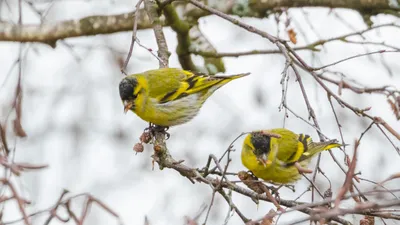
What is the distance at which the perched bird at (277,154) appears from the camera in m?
3.90

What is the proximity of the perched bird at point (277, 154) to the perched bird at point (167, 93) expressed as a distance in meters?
0.74

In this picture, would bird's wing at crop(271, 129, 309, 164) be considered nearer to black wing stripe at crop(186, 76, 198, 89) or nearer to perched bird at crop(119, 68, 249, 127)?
perched bird at crop(119, 68, 249, 127)

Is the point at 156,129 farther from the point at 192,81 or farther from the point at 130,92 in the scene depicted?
the point at 192,81

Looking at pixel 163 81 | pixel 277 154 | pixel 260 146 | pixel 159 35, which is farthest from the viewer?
pixel 163 81

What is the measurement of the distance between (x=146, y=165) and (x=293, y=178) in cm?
399

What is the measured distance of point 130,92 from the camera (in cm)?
437

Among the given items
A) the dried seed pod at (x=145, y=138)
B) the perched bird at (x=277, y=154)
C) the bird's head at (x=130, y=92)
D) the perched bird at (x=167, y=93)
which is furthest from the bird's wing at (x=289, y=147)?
the bird's head at (x=130, y=92)

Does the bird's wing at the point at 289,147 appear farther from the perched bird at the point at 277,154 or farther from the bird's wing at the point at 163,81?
the bird's wing at the point at 163,81

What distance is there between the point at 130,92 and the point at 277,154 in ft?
3.70

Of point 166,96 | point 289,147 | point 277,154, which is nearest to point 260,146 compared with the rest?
point 277,154

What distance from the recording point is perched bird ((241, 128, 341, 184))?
3.90 metres

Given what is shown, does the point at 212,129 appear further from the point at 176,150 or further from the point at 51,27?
the point at 51,27

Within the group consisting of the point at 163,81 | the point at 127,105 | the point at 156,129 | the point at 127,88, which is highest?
the point at 163,81

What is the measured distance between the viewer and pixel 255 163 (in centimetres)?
391
